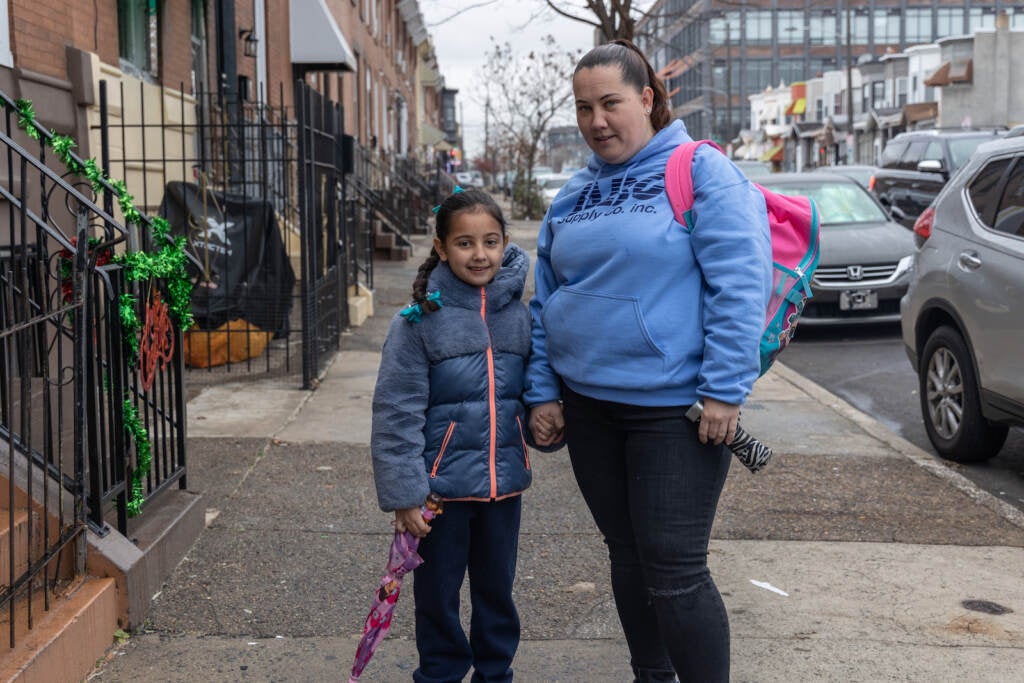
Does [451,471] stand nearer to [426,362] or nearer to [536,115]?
[426,362]

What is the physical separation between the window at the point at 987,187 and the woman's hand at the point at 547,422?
168 inches

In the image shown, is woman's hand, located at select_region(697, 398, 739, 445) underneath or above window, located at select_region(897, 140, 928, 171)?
underneath

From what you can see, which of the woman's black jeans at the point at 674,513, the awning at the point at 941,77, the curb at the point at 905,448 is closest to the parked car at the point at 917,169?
the curb at the point at 905,448

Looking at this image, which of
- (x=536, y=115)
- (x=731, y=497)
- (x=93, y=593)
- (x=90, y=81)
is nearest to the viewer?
(x=93, y=593)

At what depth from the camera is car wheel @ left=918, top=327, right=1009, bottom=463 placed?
665cm

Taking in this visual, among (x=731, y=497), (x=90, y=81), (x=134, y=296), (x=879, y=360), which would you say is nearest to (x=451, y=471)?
(x=134, y=296)

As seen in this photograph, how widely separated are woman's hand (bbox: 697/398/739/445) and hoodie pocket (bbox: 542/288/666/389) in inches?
5.9

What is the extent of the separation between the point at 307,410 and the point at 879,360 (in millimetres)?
5461

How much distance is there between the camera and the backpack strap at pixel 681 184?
2990 mm

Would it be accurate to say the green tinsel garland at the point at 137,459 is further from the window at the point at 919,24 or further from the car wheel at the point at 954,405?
the window at the point at 919,24

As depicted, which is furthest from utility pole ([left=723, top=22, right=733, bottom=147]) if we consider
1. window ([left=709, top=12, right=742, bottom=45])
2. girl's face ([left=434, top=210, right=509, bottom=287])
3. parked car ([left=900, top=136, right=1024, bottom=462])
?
girl's face ([left=434, top=210, right=509, bottom=287])

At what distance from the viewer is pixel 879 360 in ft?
35.7

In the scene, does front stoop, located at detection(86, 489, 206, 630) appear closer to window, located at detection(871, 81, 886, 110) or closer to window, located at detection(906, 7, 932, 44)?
window, located at detection(871, 81, 886, 110)

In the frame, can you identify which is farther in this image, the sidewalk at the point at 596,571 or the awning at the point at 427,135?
the awning at the point at 427,135
